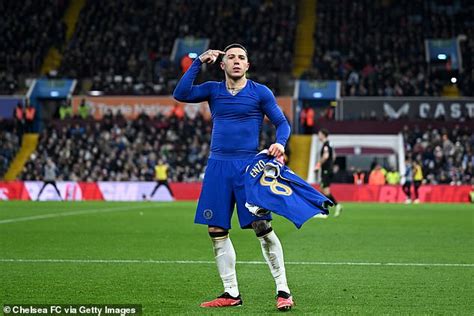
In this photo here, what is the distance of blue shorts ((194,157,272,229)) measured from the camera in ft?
28.9

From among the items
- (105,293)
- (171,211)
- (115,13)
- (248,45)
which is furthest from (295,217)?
(115,13)

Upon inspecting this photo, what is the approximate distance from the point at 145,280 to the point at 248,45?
1591 inches

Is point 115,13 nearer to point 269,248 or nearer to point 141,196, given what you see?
point 141,196

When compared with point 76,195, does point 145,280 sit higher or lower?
higher

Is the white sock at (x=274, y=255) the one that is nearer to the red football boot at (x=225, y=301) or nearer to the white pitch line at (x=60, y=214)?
the red football boot at (x=225, y=301)

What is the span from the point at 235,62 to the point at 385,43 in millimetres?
40949

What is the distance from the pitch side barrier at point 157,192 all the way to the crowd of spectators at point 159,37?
9406mm

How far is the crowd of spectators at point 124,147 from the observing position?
136ft

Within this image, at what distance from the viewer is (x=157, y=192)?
3806cm

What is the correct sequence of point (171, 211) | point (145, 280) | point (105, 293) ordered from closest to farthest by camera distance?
point (105, 293) → point (145, 280) → point (171, 211)

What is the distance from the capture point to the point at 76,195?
126ft

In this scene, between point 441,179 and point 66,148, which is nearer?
point 441,179

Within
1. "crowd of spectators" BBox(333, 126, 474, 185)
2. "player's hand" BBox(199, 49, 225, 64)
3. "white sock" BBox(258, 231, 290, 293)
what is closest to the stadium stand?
"crowd of spectators" BBox(333, 126, 474, 185)

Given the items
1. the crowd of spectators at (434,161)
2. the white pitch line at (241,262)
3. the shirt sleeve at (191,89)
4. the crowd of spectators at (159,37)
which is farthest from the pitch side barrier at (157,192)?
the shirt sleeve at (191,89)
